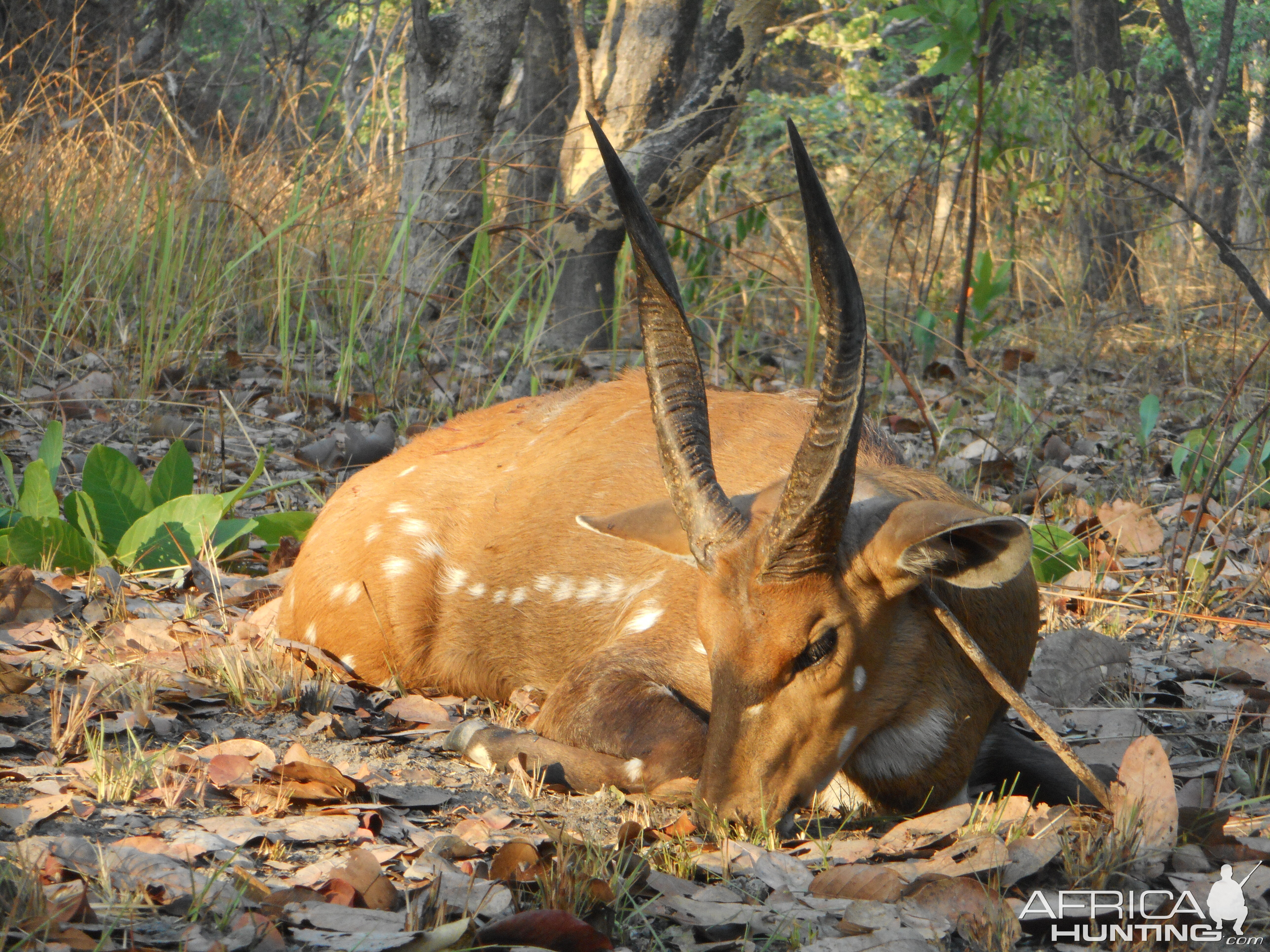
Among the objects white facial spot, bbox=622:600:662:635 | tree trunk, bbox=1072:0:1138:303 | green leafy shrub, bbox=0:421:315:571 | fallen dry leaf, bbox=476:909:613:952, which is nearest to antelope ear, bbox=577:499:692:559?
white facial spot, bbox=622:600:662:635

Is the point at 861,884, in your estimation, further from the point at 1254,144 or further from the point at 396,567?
the point at 1254,144

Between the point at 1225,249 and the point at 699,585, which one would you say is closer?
the point at 699,585

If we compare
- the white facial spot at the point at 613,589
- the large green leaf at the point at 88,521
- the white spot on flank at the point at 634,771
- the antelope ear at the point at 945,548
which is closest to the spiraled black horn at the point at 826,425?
the antelope ear at the point at 945,548

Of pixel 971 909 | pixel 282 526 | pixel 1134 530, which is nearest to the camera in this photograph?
pixel 971 909

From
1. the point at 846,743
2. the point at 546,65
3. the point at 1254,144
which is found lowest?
the point at 846,743

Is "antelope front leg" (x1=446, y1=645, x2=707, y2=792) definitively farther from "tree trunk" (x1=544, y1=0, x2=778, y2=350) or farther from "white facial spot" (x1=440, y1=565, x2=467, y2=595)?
"tree trunk" (x1=544, y1=0, x2=778, y2=350)

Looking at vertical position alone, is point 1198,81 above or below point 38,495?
above

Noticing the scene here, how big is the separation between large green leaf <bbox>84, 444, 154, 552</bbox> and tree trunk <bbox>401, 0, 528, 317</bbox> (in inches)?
117

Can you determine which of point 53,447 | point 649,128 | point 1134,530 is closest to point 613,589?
point 53,447

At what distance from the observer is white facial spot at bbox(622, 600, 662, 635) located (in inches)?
133

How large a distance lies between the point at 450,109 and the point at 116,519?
3.94 metres

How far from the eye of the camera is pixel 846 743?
2.78 metres

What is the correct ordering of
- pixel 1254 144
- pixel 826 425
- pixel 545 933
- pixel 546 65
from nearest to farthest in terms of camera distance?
pixel 545 933
pixel 826 425
pixel 546 65
pixel 1254 144

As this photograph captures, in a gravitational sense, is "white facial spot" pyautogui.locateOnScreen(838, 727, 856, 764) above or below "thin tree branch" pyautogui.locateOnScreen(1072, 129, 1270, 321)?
below
